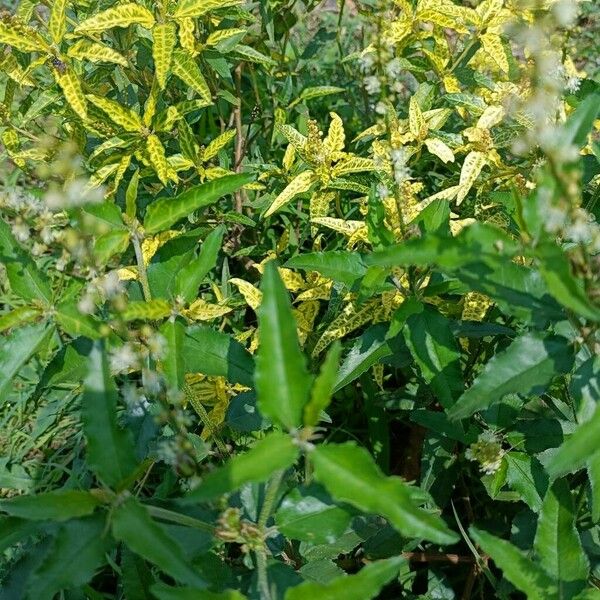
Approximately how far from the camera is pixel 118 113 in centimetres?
216

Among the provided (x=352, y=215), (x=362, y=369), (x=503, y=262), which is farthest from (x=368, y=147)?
(x=503, y=262)

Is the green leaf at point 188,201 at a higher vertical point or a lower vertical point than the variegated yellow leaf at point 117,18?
lower

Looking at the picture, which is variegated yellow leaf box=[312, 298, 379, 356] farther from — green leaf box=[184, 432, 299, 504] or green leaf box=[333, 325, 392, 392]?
green leaf box=[184, 432, 299, 504]

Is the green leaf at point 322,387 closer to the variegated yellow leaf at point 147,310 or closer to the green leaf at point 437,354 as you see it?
the variegated yellow leaf at point 147,310

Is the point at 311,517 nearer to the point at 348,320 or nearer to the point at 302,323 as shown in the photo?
the point at 348,320

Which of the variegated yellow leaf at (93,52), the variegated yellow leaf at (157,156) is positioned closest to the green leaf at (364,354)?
the variegated yellow leaf at (157,156)

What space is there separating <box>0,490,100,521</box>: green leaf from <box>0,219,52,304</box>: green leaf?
525 mm

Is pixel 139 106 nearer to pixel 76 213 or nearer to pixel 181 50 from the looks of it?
pixel 181 50

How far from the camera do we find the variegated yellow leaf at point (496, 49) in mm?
2137

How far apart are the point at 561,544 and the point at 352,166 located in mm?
1217

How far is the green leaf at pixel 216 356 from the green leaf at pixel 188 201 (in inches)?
10.5

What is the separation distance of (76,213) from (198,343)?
48cm

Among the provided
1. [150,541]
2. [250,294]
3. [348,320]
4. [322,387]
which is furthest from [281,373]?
[250,294]

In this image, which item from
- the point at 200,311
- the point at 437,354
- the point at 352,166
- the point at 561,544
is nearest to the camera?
the point at 561,544
